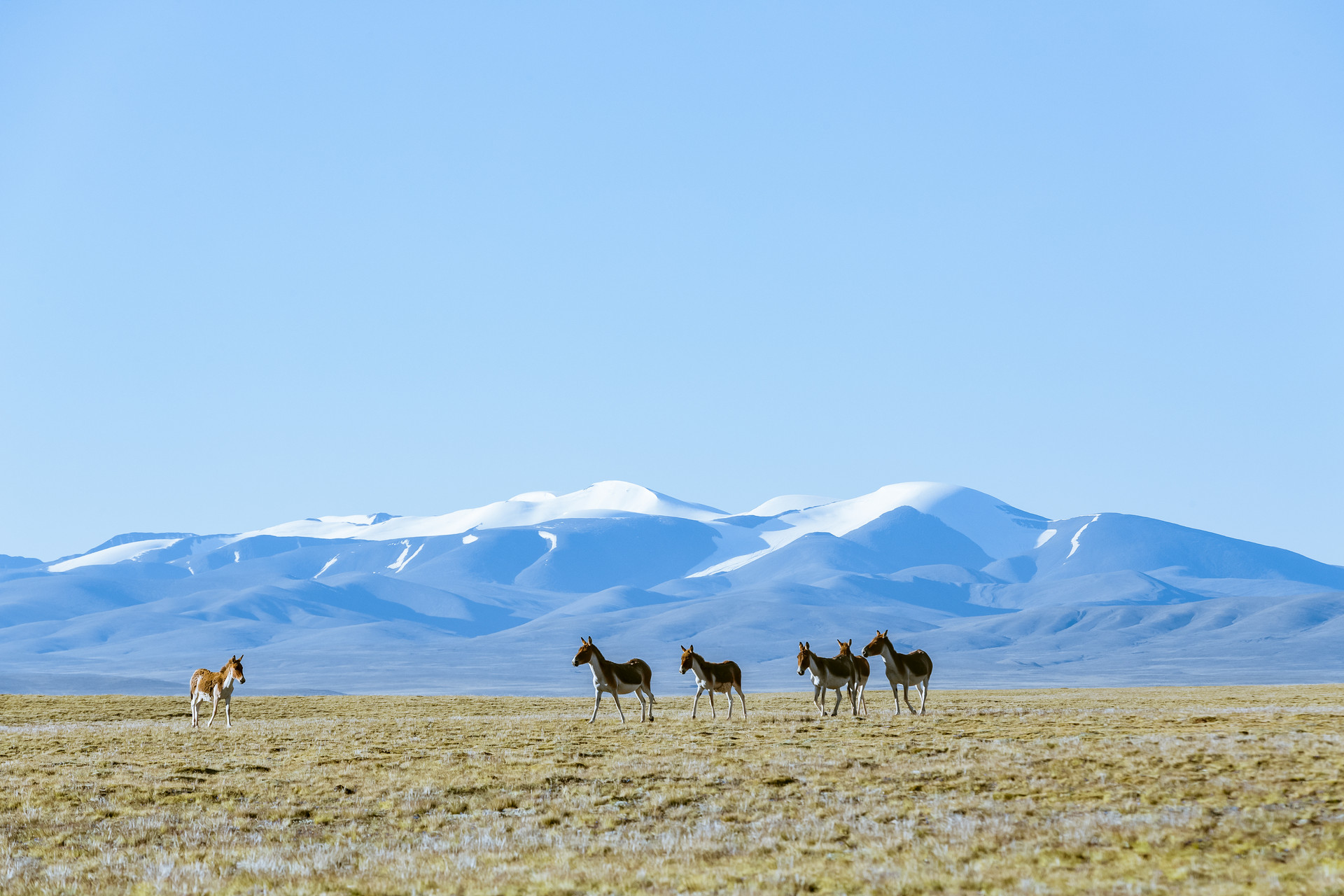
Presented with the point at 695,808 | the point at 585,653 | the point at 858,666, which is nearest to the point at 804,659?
the point at 858,666

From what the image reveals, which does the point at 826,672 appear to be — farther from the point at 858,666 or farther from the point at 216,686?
the point at 216,686

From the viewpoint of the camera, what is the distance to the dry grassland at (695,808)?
1510 cm

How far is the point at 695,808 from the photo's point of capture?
20250mm

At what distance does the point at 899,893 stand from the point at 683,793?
7955 mm

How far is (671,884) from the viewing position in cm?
1463

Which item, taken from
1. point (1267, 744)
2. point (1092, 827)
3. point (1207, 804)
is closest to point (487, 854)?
point (1092, 827)

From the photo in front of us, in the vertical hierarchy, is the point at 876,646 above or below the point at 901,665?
above

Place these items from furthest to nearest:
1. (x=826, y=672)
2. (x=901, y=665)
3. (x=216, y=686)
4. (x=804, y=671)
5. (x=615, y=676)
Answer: (x=216, y=686), (x=901, y=665), (x=826, y=672), (x=615, y=676), (x=804, y=671)

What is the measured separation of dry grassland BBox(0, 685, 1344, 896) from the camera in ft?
49.5

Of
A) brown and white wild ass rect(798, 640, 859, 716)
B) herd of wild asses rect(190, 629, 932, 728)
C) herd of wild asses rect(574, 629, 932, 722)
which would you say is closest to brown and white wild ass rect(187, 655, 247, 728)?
herd of wild asses rect(190, 629, 932, 728)

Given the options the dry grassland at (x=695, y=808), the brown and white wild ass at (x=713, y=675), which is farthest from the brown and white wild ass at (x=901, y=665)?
the brown and white wild ass at (x=713, y=675)

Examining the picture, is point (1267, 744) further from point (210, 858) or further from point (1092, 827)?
point (210, 858)

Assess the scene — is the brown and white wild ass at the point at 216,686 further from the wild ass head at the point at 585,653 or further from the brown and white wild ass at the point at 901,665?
the brown and white wild ass at the point at 901,665

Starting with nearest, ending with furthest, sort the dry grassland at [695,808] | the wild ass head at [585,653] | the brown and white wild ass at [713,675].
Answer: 1. the dry grassland at [695,808]
2. the wild ass head at [585,653]
3. the brown and white wild ass at [713,675]
